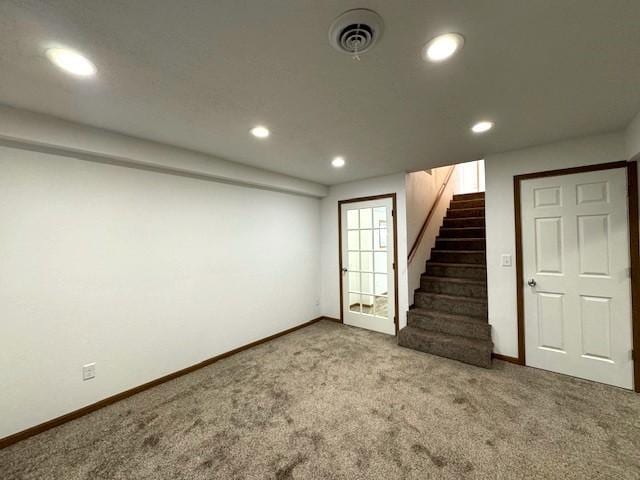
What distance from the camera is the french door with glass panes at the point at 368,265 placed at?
3719 mm

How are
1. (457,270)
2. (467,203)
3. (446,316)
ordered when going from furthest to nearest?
1. (467,203)
2. (457,270)
3. (446,316)

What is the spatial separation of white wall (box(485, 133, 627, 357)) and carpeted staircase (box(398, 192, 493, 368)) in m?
0.18

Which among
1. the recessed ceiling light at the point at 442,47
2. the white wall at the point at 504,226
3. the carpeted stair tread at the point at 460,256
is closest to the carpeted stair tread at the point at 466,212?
the carpeted stair tread at the point at 460,256

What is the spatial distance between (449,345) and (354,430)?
163cm

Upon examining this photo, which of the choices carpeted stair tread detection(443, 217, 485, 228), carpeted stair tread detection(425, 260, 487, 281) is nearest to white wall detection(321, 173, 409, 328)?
carpeted stair tread detection(425, 260, 487, 281)

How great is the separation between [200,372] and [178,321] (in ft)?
2.01

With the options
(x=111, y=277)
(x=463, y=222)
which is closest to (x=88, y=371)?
(x=111, y=277)

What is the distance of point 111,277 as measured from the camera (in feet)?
7.49

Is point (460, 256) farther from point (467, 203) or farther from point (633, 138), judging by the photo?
point (633, 138)

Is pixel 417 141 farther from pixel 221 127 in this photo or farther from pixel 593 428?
pixel 593 428

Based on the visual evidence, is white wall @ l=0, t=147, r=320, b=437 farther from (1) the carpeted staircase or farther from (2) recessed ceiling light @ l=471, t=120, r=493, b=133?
(2) recessed ceiling light @ l=471, t=120, r=493, b=133

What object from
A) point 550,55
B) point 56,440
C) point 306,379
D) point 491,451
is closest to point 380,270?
point 306,379

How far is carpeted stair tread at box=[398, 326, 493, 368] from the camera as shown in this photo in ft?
8.88

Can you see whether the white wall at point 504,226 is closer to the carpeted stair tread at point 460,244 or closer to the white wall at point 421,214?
the white wall at point 421,214
